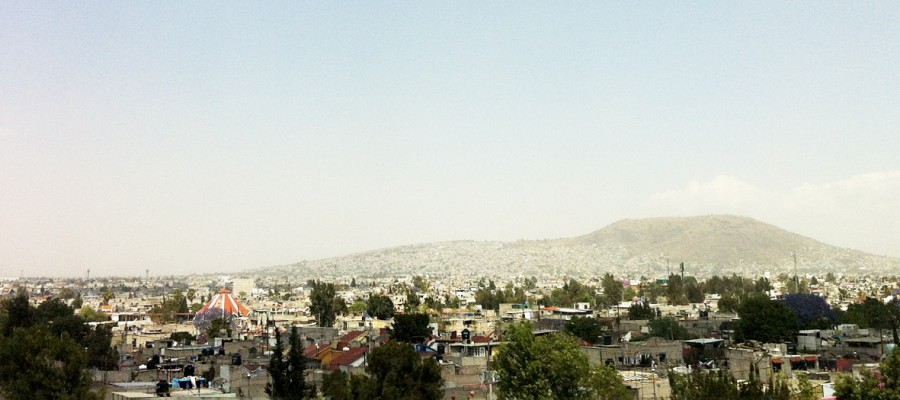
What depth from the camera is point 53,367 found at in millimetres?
31109

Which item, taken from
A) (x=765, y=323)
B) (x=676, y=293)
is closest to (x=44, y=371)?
(x=765, y=323)

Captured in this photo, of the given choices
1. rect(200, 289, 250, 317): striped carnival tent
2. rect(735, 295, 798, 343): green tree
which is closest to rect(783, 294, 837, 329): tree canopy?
rect(735, 295, 798, 343): green tree

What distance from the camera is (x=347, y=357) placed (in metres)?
44.8

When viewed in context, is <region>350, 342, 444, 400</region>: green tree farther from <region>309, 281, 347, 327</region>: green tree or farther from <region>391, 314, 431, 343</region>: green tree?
<region>309, 281, 347, 327</region>: green tree

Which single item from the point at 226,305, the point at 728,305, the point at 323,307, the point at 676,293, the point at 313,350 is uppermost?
the point at 676,293

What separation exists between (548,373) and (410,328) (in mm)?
25828

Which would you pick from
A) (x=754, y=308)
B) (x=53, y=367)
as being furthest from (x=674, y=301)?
(x=53, y=367)

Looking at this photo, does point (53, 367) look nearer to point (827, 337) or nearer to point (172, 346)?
point (172, 346)

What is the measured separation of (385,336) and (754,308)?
80.9 feet

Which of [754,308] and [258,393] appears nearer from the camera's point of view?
[258,393]

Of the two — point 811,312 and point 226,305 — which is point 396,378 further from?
point 226,305

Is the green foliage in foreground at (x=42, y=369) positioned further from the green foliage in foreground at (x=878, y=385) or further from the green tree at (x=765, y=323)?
the green tree at (x=765, y=323)

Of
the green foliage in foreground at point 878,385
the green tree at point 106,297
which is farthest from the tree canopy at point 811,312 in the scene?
the green tree at point 106,297

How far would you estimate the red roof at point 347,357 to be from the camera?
144 feet
